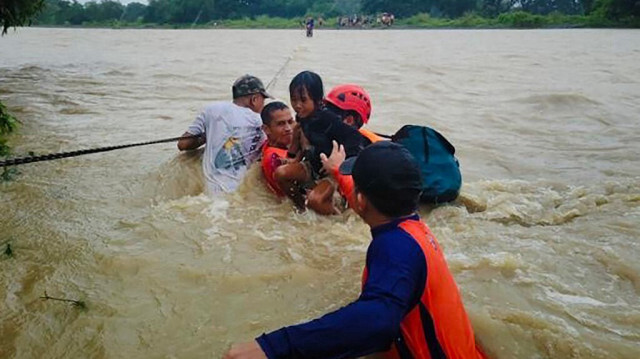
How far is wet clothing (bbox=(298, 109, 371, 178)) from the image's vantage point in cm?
410

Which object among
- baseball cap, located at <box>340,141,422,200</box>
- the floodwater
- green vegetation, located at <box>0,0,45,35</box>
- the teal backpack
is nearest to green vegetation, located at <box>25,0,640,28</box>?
the floodwater

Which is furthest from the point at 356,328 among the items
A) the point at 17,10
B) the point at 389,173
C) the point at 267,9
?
the point at 267,9

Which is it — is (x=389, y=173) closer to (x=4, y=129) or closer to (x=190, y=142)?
(x=190, y=142)

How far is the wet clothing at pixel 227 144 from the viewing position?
499cm

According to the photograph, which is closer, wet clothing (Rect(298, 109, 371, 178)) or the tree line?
wet clothing (Rect(298, 109, 371, 178))

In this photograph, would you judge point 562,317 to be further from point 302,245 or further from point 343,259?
point 302,245

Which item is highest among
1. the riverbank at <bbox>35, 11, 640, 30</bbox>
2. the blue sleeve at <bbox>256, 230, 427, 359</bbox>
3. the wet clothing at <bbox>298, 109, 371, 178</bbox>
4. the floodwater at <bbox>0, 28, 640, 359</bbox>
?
the riverbank at <bbox>35, 11, 640, 30</bbox>

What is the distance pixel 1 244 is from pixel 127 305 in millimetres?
1364

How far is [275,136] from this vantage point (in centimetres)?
488

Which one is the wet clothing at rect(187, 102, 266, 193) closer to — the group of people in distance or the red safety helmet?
the red safety helmet

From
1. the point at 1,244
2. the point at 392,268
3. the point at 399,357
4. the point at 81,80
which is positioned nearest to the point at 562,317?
the point at 399,357

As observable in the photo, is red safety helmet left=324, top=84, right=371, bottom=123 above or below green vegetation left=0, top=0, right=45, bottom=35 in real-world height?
below

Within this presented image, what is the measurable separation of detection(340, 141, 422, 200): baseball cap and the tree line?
58.0 m

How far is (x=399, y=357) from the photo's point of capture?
6.75 feet
